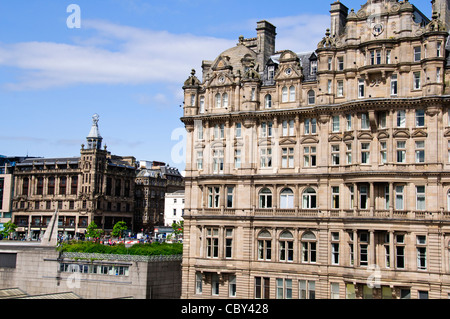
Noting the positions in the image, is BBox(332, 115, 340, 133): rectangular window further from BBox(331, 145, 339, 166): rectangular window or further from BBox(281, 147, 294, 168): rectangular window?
BBox(281, 147, 294, 168): rectangular window

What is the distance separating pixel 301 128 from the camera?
5638 cm

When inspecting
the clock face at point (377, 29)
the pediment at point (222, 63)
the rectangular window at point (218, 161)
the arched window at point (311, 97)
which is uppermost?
the clock face at point (377, 29)

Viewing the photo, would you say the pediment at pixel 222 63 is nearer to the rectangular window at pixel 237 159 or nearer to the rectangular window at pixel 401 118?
the rectangular window at pixel 237 159

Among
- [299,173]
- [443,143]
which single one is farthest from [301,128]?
[443,143]

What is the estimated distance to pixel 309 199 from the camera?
55031 mm

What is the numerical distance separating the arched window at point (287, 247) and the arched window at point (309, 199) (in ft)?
10.3

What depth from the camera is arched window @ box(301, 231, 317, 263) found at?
54.1 metres

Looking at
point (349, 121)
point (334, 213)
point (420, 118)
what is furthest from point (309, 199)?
point (420, 118)

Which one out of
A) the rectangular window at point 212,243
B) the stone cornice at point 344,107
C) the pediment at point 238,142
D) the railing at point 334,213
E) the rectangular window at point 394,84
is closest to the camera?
Result: the railing at point 334,213

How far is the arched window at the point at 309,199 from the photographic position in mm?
54906

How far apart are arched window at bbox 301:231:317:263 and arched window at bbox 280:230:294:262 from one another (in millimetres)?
1202

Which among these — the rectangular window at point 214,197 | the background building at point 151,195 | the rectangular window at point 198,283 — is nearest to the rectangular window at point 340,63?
the rectangular window at point 214,197
